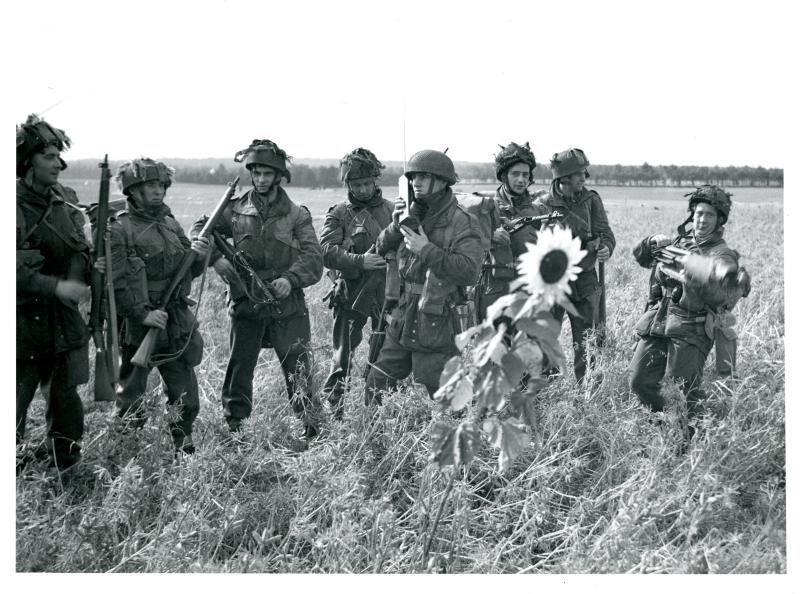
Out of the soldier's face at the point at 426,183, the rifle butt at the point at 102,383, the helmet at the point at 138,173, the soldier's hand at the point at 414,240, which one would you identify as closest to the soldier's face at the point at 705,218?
the soldier's face at the point at 426,183

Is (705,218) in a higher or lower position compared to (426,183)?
lower

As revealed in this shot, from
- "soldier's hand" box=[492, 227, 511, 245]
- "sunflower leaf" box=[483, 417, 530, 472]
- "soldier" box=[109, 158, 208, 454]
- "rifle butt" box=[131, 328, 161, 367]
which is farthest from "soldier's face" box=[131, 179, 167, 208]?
"sunflower leaf" box=[483, 417, 530, 472]

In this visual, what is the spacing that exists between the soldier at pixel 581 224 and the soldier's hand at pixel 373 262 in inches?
65.3

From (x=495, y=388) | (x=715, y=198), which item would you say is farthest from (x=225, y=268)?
(x=715, y=198)

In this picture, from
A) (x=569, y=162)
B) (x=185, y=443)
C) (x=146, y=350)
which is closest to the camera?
(x=146, y=350)

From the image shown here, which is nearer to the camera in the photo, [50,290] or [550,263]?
[550,263]

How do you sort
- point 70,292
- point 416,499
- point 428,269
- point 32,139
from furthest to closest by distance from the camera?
point 428,269 → point 70,292 → point 32,139 → point 416,499

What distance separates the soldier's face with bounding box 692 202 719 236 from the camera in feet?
16.6

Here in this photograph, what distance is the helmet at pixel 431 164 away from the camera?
5.09m

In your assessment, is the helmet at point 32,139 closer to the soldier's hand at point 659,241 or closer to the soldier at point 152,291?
the soldier at point 152,291

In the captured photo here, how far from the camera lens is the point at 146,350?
495 centimetres

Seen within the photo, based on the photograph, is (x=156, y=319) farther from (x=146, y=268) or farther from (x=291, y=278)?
(x=291, y=278)

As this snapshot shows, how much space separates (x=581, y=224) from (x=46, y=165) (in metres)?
4.52

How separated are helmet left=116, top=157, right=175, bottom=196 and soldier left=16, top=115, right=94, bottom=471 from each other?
1.30ft
